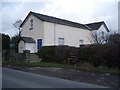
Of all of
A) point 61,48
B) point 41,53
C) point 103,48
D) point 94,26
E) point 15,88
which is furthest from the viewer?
point 94,26

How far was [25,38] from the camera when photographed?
1511 inches

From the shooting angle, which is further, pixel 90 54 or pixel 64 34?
pixel 64 34

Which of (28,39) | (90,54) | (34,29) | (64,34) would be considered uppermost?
(34,29)

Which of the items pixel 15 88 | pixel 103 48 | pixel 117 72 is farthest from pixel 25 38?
pixel 15 88

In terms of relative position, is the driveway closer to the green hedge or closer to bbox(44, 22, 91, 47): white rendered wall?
the green hedge

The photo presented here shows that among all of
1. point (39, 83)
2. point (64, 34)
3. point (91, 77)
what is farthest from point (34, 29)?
point (39, 83)

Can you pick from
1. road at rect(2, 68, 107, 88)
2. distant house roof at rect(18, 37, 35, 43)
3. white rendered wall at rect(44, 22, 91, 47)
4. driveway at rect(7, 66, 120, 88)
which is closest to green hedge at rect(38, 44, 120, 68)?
driveway at rect(7, 66, 120, 88)

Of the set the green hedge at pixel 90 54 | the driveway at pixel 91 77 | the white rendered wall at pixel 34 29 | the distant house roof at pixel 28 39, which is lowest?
the driveway at pixel 91 77

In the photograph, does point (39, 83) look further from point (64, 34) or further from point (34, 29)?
point (64, 34)

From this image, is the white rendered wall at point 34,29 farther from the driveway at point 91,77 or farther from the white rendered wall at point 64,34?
the driveway at point 91,77

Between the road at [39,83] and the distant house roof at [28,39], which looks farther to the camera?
the distant house roof at [28,39]

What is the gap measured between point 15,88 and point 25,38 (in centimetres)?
2865

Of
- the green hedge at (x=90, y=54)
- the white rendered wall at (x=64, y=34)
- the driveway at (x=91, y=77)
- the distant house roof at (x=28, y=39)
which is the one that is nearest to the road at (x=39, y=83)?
the driveway at (x=91, y=77)

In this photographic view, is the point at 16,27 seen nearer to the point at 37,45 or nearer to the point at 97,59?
the point at 37,45
